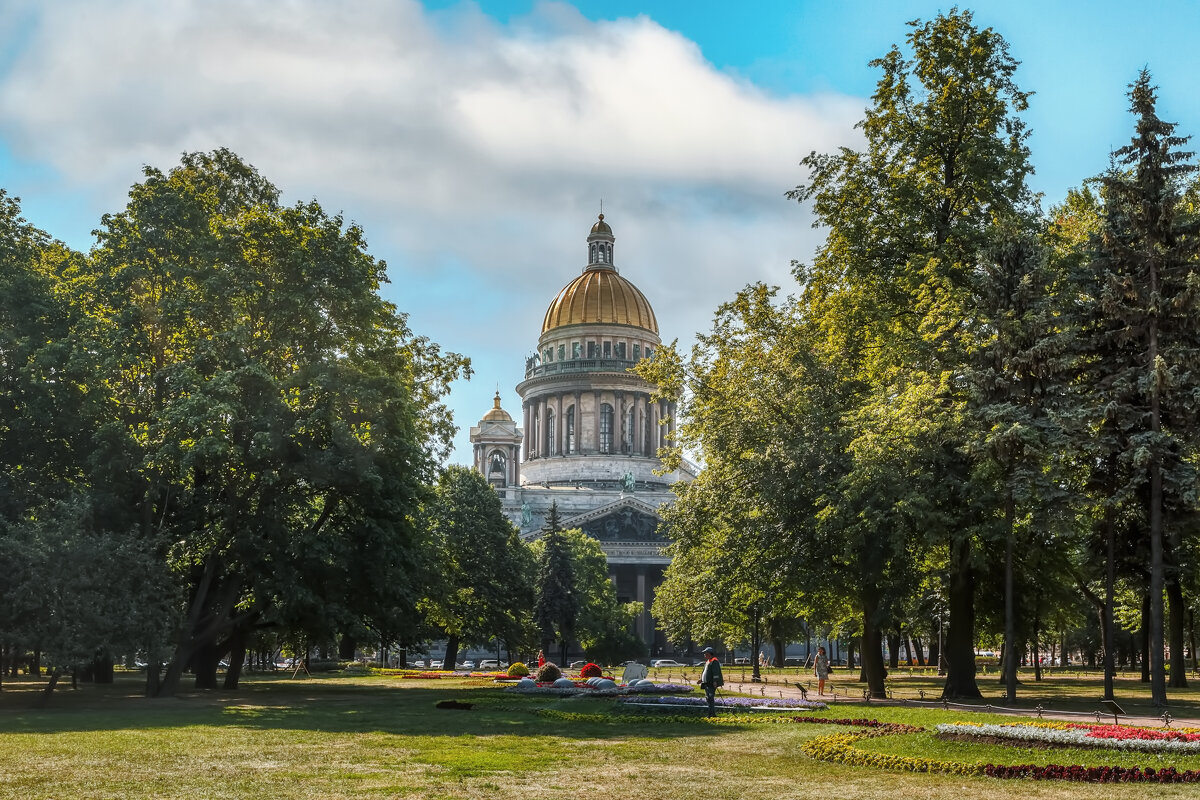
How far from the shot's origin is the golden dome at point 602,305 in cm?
12875

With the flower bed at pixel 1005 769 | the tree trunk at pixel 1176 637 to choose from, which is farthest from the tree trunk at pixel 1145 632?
the flower bed at pixel 1005 769

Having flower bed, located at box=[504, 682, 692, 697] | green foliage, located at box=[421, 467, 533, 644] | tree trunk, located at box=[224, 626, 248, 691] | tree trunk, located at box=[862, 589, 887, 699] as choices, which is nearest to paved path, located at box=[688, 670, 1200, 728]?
tree trunk, located at box=[862, 589, 887, 699]

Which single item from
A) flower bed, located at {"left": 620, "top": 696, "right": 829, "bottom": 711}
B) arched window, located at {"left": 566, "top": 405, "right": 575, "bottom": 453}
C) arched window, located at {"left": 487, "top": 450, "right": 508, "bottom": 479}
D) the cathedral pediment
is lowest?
flower bed, located at {"left": 620, "top": 696, "right": 829, "bottom": 711}

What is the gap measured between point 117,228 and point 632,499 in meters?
82.5

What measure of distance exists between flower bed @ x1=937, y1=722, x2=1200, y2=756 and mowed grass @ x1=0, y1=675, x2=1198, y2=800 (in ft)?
2.43

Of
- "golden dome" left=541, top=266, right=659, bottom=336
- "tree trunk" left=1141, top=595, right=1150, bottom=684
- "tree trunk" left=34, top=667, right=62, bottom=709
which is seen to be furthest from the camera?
"golden dome" left=541, top=266, right=659, bottom=336

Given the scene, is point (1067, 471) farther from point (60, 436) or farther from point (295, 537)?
point (60, 436)

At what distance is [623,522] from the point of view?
116250 mm

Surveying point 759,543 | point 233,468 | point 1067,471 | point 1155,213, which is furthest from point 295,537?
point 1155,213

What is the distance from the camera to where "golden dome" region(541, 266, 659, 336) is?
128750 mm

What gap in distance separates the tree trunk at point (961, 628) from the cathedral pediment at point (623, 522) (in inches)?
3122

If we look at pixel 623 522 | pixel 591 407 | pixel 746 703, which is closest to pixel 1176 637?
pixel 746 703

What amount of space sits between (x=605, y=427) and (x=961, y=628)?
94.5m

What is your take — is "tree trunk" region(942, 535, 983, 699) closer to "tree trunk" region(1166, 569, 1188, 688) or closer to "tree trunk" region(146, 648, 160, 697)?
"tree trunk" region(1166, 569, 1188, 688)
